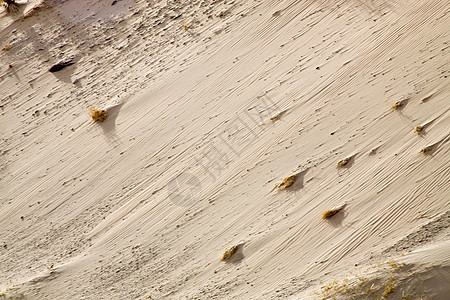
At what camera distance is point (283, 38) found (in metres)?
8.24

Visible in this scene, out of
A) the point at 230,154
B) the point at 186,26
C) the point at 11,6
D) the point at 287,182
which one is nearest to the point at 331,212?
the point at 287,182

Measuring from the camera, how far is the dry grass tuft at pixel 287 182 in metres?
7.34

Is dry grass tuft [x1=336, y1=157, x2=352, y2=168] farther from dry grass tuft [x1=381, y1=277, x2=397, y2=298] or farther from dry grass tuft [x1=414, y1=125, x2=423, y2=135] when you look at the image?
dry grass tuft [x1=381, y1=277, x2=397, y2=298]

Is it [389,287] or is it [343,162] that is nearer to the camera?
[389,287]

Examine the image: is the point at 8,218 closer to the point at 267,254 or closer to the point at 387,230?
the point at 267,254

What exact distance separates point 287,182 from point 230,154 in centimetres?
131

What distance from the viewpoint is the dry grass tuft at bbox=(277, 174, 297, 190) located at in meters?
7.34

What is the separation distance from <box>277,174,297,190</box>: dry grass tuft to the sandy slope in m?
0.10

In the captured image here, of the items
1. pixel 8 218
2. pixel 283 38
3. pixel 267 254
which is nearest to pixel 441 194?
pixel 267 254

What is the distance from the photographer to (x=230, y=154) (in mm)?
7754

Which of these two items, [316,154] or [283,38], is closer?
[316,154]

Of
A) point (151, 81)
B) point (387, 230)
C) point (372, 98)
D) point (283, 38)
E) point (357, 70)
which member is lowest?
point (387, 230)

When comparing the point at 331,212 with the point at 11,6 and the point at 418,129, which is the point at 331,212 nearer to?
the point at 418,129

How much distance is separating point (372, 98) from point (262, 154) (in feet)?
8.12
